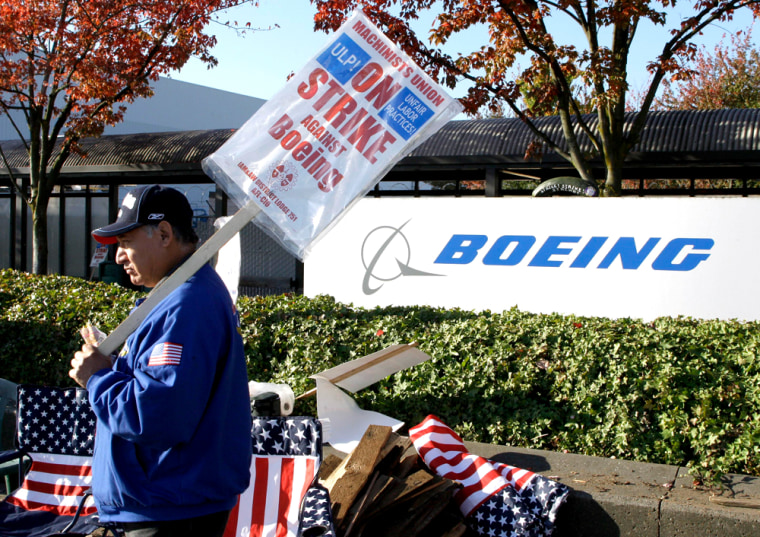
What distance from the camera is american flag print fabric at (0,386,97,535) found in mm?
4656

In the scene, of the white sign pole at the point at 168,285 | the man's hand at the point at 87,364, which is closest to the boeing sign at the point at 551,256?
the white sign pole at the point at 168,285

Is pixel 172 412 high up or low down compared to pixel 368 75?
down

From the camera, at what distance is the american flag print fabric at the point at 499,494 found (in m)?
4.43

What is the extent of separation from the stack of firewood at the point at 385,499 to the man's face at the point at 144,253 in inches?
83.1

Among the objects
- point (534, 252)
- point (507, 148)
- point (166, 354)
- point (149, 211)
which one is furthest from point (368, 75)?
point (507, 148)

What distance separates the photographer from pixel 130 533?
8.08 feet

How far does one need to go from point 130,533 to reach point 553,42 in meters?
8.54

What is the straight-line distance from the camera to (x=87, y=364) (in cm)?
250

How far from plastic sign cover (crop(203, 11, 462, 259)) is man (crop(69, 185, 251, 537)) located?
26.0 inches

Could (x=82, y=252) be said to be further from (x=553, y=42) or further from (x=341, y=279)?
(x=553, y=42)

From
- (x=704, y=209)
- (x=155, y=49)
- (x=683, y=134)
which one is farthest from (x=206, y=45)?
(x=704, y=209)

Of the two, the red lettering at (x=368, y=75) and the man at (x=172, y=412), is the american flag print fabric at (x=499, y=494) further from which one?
the red lettering at (x=368, y=75)

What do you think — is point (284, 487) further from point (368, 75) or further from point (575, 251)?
point (575, 251)

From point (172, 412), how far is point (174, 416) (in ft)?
0.04
